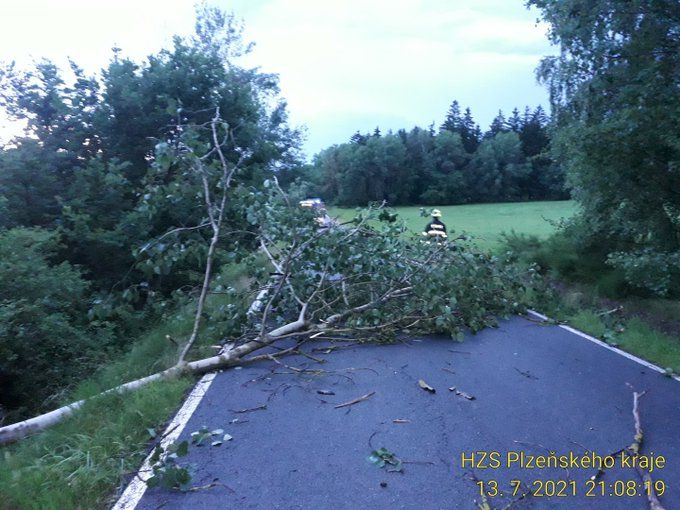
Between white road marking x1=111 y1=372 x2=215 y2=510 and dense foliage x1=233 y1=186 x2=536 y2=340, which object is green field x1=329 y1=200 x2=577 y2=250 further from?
white road marking x1=111 y1=372 x2=215 y2=510

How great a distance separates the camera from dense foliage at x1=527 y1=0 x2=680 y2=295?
8070 mm

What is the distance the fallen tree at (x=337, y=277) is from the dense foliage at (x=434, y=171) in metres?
30.2

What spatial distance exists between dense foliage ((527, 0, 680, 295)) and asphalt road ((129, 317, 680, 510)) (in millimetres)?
3282

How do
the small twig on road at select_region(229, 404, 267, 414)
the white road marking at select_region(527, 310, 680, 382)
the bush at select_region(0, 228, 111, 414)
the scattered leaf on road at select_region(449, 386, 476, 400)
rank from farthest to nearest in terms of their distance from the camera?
the bush at select_region(0, 228, 111, 414)
the white road marking at select_region(527, 310, 680, 382)
the scattered leaf on road at select_region(449, 386, 476, 400)
the small twig on road at select_region(229, 404, 267, 414)

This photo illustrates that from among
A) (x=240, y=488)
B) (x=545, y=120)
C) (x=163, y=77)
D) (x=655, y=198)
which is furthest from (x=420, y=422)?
(x=163, y=77)

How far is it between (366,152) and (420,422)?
4449 cm

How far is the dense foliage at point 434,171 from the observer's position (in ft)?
142

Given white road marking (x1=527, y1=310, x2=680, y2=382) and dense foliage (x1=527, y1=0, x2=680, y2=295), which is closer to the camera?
white road marking (x1=527, y1=310, x2=680, y2=382)

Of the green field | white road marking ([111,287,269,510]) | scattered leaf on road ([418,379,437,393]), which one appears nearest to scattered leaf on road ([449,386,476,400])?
scattered leaf on road ([418,379,437,393])

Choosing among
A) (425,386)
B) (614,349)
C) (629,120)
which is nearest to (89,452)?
(425,386)

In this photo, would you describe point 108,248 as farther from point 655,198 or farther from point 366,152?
point 366,152

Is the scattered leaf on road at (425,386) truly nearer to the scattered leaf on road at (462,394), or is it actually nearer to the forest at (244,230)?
the scattered leaf on road at (462,394)

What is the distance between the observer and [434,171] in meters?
46.9

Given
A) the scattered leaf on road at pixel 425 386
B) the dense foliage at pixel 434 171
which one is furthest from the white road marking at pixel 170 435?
the dense foliage at pixel 434 171
